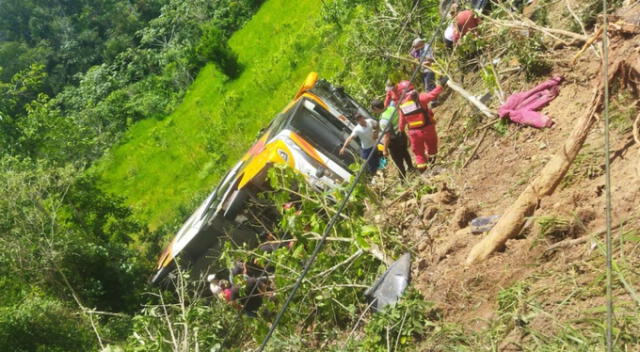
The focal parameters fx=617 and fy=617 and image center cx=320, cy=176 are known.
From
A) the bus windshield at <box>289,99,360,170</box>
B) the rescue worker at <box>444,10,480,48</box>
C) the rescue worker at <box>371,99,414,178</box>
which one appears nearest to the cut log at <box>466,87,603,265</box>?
the rescue worker at <box>371,99,414,178</box>

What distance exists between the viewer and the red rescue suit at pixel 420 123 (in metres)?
7.48

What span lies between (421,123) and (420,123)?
0.01 metres

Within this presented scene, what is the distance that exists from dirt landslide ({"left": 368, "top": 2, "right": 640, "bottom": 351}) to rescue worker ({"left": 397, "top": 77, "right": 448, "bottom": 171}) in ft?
1.15

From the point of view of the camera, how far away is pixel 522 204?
16.4 ft

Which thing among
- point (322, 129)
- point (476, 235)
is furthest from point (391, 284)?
point (322, 129)

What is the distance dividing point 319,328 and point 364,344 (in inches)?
51.0

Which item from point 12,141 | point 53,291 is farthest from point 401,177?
point 12,141

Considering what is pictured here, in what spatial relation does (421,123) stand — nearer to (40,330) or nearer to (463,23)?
(463,23)

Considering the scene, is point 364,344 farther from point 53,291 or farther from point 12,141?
point 12,141

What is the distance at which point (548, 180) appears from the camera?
5.05 m

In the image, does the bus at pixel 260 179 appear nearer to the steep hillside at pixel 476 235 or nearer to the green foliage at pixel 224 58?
the steep hillside at pixel 476 235

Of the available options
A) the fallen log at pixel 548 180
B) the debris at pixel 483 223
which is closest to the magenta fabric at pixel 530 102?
the fallen log at pixel 548 180

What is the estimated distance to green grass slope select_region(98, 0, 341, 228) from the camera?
693 inches

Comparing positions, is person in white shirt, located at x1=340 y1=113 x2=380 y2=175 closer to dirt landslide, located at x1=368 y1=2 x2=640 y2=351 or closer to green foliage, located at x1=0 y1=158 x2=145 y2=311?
dirt landslide, located at x1=368 y1=2 x2=640 y2=351
